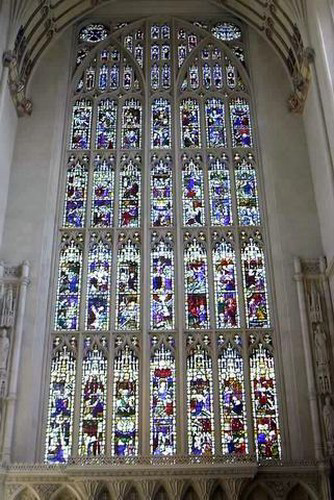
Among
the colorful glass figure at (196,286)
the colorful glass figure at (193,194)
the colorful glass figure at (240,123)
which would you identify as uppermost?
the colorful glass figure at (240,123)

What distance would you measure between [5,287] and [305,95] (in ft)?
25.3

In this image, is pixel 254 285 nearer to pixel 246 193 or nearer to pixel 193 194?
pixel 246 193

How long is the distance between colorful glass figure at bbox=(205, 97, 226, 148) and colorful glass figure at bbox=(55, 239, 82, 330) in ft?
13.4

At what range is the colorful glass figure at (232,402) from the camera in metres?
12.4

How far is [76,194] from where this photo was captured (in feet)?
49.8

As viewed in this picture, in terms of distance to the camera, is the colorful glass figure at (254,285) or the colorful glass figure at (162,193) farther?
the colorful glass figure at (162,193)

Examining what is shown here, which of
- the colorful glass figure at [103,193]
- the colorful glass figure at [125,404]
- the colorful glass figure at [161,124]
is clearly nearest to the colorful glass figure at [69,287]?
the colorful glass figure at [103,193]

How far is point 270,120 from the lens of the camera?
51.5 feet

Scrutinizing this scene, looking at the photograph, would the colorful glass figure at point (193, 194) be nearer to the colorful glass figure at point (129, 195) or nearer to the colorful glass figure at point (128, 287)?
the colorful glass figure at point (129, 195)

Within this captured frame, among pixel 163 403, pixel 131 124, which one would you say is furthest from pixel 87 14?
pixel 163 403

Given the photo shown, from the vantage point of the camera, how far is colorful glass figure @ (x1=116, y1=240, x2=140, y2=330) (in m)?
13.6

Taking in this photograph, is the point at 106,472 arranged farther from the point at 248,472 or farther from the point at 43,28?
the point at 43,28

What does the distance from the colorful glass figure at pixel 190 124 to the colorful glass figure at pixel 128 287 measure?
9.75ft

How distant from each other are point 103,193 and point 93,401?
15.6 feet
